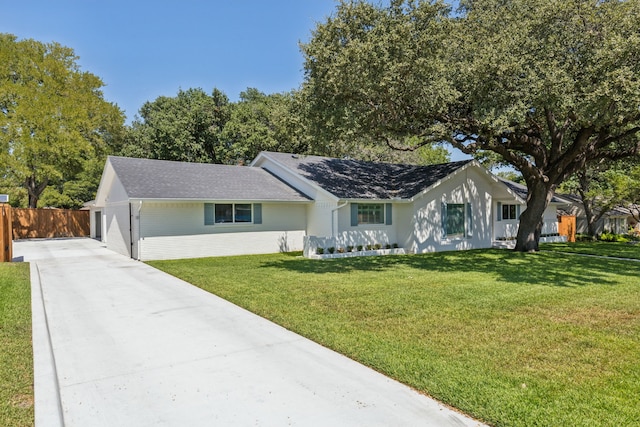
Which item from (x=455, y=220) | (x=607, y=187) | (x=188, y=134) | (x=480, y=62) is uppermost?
(x=188, y=134)

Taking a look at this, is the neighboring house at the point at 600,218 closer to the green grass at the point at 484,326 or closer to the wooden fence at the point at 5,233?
the green grass at the point at 484,326

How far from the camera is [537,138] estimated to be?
16.3 m

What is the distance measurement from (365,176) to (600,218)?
21161mm

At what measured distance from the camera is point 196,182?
55.0 feet

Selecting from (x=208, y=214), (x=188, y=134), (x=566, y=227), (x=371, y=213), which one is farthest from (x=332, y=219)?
(x=188, y=134)

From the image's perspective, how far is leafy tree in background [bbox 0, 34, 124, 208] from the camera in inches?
1022

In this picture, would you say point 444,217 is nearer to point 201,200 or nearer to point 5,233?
point 201,200

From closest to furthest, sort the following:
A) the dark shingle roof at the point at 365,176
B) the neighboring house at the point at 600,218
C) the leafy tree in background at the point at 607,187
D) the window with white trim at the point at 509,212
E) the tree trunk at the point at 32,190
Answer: the dark shingle roof at the point at 365,176
the window with white trim at the point at 509,212
the leafy tree in background at the point at 607,187
the tree trunk at the point at 32,190
the neighboring house at the point at 600,218

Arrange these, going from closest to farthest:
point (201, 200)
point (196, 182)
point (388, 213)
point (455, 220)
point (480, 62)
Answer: point (480, 62) < point (201, 200) < point (196, 182) < point (388, 213) < point (455, 220)

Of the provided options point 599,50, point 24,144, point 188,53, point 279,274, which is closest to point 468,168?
point 599,50

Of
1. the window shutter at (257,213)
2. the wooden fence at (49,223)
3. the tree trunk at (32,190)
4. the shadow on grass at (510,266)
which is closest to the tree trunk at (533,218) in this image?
the shadow on grass at (510,266)

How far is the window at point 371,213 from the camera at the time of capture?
17.1m

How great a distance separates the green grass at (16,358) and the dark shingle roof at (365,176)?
36.7 ft

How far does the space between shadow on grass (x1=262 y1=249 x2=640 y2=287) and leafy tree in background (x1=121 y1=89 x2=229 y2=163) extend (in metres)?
18.9
